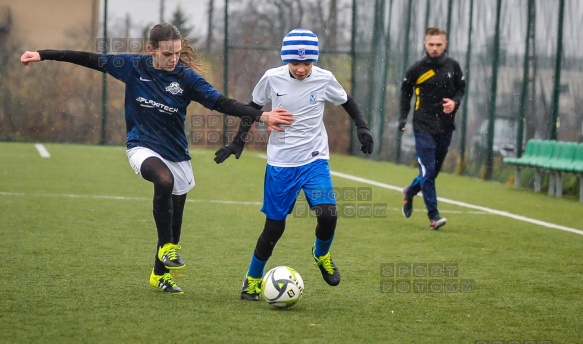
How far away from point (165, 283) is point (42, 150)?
1647 cm

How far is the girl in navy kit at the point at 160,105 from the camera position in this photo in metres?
6.72

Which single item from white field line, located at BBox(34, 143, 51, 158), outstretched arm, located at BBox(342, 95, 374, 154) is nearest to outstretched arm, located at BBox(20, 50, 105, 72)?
outstretched arm, located at BBox(342, 95, 374, 154)

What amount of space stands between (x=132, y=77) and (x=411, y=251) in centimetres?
335

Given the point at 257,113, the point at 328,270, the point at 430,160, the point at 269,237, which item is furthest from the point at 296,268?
the point at 430,160

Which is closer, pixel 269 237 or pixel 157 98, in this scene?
pixel 269 237

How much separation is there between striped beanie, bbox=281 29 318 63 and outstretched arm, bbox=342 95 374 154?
65cm

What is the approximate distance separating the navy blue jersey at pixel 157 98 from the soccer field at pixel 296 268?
1005 mm

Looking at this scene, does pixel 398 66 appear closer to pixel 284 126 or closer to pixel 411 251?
pixel 411 251

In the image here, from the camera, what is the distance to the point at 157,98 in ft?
22.4

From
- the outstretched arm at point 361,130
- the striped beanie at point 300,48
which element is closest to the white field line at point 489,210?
the outstretched arm at point 361,130

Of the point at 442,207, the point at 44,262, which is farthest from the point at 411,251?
the point at 442,207

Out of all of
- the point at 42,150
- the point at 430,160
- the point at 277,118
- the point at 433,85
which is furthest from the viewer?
the point at 42,150

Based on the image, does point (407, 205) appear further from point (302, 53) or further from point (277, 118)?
point (277, 118)

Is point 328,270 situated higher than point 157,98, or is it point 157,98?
A: point 157,98
